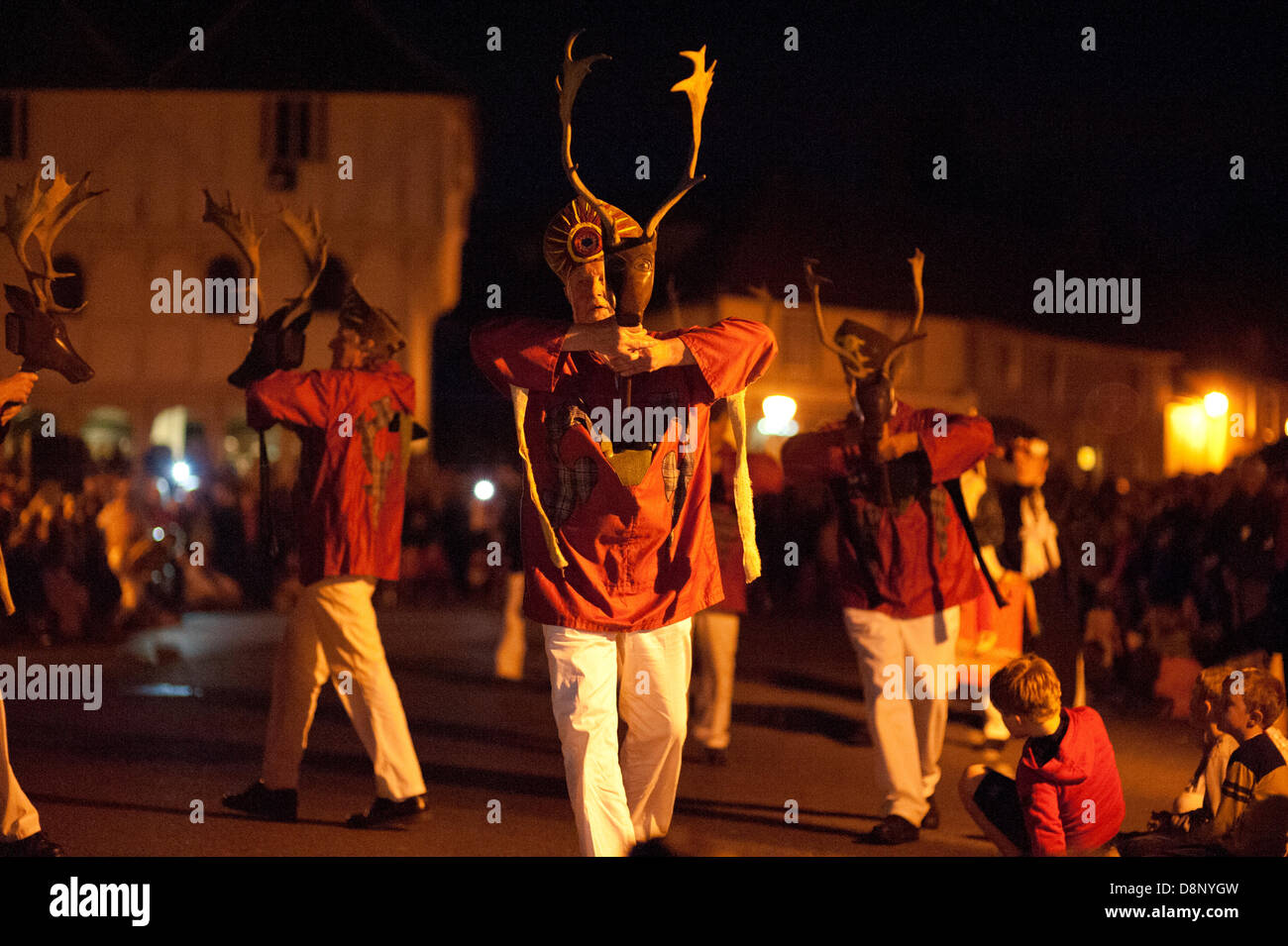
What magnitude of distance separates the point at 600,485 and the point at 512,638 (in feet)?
23.9

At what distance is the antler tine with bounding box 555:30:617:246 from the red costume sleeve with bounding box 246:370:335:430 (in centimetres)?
187

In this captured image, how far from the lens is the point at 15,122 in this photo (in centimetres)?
3238

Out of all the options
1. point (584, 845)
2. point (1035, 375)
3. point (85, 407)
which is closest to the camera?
point (584, 845)

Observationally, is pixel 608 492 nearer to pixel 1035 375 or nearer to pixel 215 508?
pixel 215 508

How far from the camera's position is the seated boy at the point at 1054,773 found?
16.4 ft

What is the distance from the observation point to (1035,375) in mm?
42594

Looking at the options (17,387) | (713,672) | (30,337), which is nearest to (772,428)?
(713,672)

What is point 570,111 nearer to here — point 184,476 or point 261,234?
point 261,234

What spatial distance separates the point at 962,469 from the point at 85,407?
29.8 meters

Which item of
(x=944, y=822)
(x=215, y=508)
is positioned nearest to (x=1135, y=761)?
(x=944, y=822)

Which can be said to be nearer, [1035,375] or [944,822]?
[944,822]

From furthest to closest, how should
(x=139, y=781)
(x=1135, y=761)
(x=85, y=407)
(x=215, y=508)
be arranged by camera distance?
(x=85, y=407) → (x=215, y=508) → (x=1135, y=761) → (x=139, y=781)

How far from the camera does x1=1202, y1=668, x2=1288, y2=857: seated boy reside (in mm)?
5070

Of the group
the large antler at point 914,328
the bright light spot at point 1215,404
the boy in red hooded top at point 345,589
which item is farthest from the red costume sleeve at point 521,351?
the bright light spot at point 1215,404
